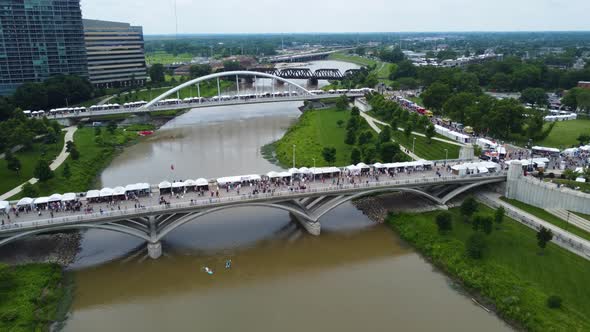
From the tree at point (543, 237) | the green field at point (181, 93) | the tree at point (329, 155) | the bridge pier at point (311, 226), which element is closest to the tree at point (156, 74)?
the green field at point (181, 93)

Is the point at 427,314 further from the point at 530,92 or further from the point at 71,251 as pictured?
the point at 530,92

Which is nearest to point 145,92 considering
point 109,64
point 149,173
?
point 109,64

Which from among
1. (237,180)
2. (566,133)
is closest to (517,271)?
(237,180)

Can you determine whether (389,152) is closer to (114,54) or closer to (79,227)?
(79,227)

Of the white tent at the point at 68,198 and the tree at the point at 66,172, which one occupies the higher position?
the white tent at the point at 68,198

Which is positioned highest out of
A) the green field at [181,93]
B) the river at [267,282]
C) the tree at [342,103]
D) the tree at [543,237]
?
the green field at [181,93]

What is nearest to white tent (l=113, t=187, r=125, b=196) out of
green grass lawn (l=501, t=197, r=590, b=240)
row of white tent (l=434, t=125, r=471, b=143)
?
green grass lawn (l=501, t=197, r=590, b=240)

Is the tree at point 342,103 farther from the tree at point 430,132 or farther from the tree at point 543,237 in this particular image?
the tree at point 543,237
